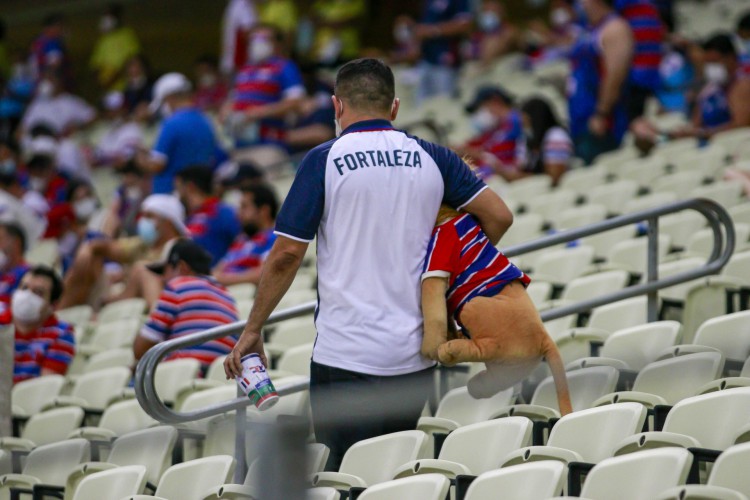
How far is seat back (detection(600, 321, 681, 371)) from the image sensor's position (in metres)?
4.75

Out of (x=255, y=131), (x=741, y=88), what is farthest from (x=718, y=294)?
(x=255, y=131)

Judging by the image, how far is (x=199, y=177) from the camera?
820 cm

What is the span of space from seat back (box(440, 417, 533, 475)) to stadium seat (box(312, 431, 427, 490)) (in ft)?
0.37

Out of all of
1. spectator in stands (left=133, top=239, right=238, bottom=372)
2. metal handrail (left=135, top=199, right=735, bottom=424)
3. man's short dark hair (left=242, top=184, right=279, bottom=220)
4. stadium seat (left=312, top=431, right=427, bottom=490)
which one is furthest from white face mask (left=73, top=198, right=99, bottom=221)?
stadium seat (left=312, top=431, right=427, bottom=490)

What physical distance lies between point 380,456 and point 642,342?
1.28 metres

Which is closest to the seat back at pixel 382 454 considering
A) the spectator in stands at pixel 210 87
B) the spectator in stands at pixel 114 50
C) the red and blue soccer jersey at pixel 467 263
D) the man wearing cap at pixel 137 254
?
the red and blue soccer jersey at pixel 467 263

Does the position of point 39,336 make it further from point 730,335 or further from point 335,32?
point 335,32

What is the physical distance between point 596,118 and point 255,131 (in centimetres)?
287

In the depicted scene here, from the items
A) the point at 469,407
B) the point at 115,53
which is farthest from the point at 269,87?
the point at 469,407

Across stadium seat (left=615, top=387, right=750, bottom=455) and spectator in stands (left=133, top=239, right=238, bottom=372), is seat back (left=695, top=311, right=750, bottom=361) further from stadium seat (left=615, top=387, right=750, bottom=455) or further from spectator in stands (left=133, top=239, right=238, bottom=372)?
spectator in stands (left=133, top=239, right=238, bottom=372)

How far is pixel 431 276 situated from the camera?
3883 millimetres

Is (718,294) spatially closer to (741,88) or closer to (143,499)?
(143,499)

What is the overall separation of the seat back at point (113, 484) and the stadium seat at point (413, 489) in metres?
1.00

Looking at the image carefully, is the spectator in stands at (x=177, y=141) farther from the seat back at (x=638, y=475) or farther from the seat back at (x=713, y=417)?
the seat back at (x=638, y=475)
